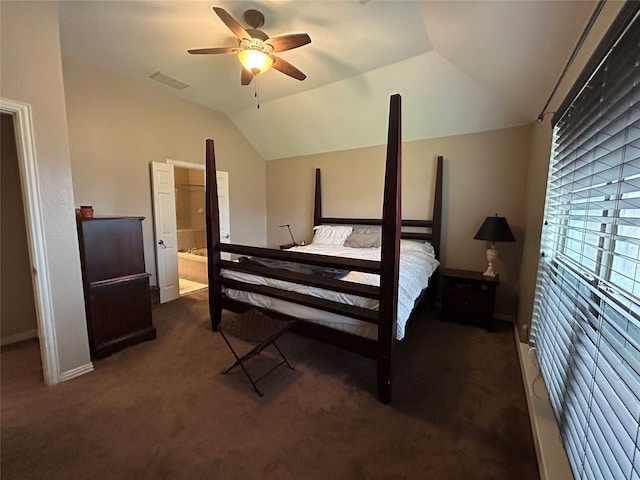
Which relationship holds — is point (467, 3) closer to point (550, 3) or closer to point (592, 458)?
point (550, 3)

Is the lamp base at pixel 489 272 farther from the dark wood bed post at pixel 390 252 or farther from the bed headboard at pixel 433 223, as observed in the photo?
the dark wood bed post at pixel 390 252

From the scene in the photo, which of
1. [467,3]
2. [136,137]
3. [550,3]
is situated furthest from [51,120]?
[550,3]

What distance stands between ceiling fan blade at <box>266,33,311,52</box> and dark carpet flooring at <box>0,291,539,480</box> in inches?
105

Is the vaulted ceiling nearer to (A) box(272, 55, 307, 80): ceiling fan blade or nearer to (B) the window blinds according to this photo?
(A) box(272, 55, 307, 80): ceiling fan blade

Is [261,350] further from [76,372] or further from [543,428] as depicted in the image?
[543,428]

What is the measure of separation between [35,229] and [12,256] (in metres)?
1.33

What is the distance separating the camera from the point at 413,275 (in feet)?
7.97

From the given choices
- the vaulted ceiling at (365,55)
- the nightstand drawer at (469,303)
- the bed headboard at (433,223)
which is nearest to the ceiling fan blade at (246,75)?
the vaulted ceiling at (365,55)

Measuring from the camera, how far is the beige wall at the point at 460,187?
10.5 ft

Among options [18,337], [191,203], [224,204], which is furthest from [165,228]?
[191,203]

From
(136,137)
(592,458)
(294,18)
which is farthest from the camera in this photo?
(136,137)

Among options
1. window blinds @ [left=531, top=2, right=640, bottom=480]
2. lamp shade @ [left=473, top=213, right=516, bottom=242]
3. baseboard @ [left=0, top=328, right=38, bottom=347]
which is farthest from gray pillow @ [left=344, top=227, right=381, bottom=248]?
baseboard @ [left=0, top=328, right=38, bottom=347]

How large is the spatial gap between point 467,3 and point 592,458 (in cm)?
252

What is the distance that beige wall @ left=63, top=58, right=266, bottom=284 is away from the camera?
3.00 meters
